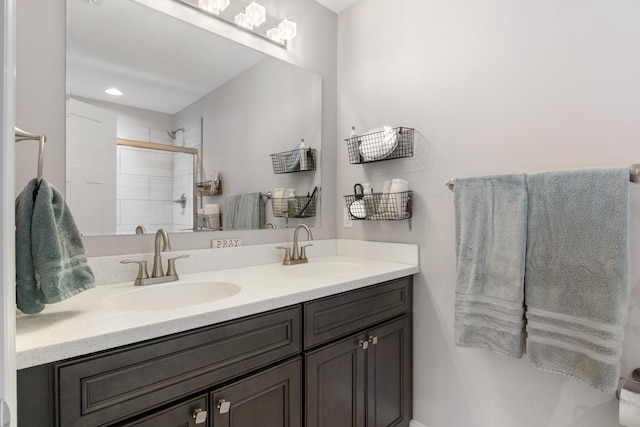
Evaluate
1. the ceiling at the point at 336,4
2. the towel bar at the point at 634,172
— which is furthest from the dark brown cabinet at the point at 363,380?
the ceiling at the point at 336,4

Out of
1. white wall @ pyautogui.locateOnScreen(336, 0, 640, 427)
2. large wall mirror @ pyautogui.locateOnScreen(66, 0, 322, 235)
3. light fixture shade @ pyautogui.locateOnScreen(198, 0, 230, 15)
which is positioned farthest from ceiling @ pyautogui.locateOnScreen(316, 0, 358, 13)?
light fixture shade @ pyautogui.locateOnScreen(198, 0, 230, 15)

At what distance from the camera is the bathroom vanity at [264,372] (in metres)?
0.75

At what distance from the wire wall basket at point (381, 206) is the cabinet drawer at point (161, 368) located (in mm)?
862

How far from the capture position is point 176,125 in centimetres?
150

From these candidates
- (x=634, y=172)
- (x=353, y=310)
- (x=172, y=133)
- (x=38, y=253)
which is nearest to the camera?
(x=38, y=253)

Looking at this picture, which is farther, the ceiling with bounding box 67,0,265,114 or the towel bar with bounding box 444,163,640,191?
the ceiling with bounding box 67,0,265,114

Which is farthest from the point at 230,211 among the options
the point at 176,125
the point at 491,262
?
the point at 491,262

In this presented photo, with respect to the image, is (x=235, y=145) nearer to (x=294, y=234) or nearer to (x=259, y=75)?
(x=259, y=75)

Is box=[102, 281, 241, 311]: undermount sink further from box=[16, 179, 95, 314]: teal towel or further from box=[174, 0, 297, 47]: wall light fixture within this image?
box=[174, 0, 297, 47]: wall light fixture

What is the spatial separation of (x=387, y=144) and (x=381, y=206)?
0.34 meters

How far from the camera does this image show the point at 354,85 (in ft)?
6.72

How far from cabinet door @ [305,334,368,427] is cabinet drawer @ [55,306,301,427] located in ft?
0.64

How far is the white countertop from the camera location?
2.39 ft

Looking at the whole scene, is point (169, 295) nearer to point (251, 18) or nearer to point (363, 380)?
point (363, 380)
